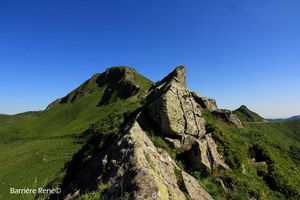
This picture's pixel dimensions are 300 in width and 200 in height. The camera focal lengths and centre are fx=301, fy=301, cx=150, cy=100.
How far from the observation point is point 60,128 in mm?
116062

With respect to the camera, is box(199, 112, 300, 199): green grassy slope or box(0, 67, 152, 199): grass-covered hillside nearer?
box(199, 112, 300, 199): green grassy slope

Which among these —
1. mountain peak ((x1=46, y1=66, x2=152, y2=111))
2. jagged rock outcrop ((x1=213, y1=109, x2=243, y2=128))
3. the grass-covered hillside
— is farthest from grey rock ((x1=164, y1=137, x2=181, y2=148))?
mountain peak ((x1=46, y1=66, x2=152, y2=111))

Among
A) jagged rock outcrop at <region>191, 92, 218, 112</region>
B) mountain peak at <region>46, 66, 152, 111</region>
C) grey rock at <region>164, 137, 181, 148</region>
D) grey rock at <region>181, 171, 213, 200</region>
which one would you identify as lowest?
grey rock at <region>181, 171, 213, 200</region>

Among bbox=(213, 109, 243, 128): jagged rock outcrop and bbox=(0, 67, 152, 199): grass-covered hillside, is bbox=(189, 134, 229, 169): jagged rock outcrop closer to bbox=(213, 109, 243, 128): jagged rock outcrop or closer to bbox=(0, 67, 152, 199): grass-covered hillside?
bbox=(213, 109, 243, 128): jagged rock outcrop

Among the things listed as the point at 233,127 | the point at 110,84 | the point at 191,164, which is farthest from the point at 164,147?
the point at 110,84

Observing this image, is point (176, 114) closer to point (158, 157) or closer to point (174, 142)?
point (174, 142)

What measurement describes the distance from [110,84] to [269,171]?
139386 millimetres

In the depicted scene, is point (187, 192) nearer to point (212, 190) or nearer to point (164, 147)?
point (212, 190)

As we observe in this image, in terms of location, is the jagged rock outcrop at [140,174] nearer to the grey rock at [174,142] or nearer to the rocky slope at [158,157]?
the rocky slope at [158,157]

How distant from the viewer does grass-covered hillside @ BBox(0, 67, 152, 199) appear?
5569 centimetres

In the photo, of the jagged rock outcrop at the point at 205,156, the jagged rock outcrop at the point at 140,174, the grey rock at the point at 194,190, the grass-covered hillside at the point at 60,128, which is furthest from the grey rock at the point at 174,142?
the grass-covered hillside at the point at 60,128

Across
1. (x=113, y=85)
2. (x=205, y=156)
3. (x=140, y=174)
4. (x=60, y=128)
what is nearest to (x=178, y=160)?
(x=205, y=156)

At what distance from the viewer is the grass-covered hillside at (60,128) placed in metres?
55.7

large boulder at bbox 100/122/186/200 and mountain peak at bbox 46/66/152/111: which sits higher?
mountain peak at bbox 46/66/152/111
